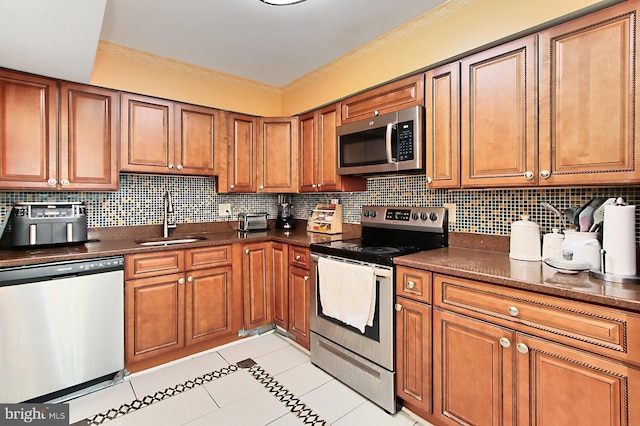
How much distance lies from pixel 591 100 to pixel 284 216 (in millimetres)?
2637

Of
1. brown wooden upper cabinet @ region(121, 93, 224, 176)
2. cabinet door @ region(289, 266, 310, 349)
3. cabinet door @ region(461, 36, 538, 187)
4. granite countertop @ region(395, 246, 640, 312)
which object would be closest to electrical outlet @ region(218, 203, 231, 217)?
brown wooden upper cabinet @ region(121, 93, 224, 176)

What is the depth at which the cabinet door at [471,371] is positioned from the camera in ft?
4.49

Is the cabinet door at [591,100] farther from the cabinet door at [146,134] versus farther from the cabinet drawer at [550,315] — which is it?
the cabinet door at [146,134]

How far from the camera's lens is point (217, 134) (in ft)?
9.36

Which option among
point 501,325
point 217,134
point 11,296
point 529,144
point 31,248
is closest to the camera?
point 501,325

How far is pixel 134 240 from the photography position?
2592 millimetres

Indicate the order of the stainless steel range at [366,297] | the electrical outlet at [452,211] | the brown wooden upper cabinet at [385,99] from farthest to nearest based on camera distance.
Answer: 1. the electrical outlet at [452,211]
2. the brown wooden upper cabinet at [385,99]
3. the stainless steel range at [366,297]

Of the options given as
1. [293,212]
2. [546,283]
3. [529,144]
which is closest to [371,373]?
[546,283]

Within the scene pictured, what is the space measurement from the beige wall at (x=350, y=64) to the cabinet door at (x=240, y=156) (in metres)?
0.14

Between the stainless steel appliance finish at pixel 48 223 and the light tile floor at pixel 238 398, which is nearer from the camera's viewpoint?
the light tile floor at pixel 238 398

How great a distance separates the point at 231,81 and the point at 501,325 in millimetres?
2904

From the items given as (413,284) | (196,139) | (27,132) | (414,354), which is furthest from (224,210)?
(414,354)

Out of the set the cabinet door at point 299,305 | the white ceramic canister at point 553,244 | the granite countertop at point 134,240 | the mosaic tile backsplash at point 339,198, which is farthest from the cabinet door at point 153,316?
the white ceramic canister at point 553,244

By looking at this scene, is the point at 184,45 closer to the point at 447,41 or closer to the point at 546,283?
the point at 447,41
